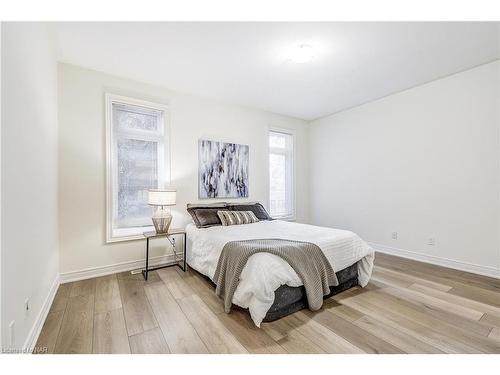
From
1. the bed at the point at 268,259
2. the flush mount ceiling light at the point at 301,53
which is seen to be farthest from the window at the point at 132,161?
the flush mount ceiling light at the point at 301,53

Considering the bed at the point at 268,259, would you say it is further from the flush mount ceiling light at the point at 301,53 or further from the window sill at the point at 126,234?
the flush mount ceiling light at the point at 301,53

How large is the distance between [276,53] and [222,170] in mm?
1953

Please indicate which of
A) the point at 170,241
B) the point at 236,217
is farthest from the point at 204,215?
the point at 170,241

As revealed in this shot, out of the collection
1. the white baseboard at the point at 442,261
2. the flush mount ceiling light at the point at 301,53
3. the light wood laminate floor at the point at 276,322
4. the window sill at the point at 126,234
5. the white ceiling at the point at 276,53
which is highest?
the white ceiling at the point at 276,53

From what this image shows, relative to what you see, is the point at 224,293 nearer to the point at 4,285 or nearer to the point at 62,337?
the point at 62,337

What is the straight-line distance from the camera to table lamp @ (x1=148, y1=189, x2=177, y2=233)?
113 inches

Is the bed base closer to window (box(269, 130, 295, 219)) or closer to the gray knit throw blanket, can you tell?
the gray knit throw blanket

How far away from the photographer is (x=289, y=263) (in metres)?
1.93

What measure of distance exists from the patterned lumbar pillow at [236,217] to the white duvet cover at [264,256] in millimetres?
114

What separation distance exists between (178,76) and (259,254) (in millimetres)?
2540

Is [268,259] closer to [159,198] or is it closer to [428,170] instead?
[159,198]

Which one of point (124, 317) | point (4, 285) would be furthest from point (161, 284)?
point (4, 285)

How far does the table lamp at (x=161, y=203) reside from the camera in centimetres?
287

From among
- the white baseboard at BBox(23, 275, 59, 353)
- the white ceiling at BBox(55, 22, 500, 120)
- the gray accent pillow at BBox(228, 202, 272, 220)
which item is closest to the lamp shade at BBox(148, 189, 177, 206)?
the gray accent pillow at BBox(228, 202, 272, 220)
